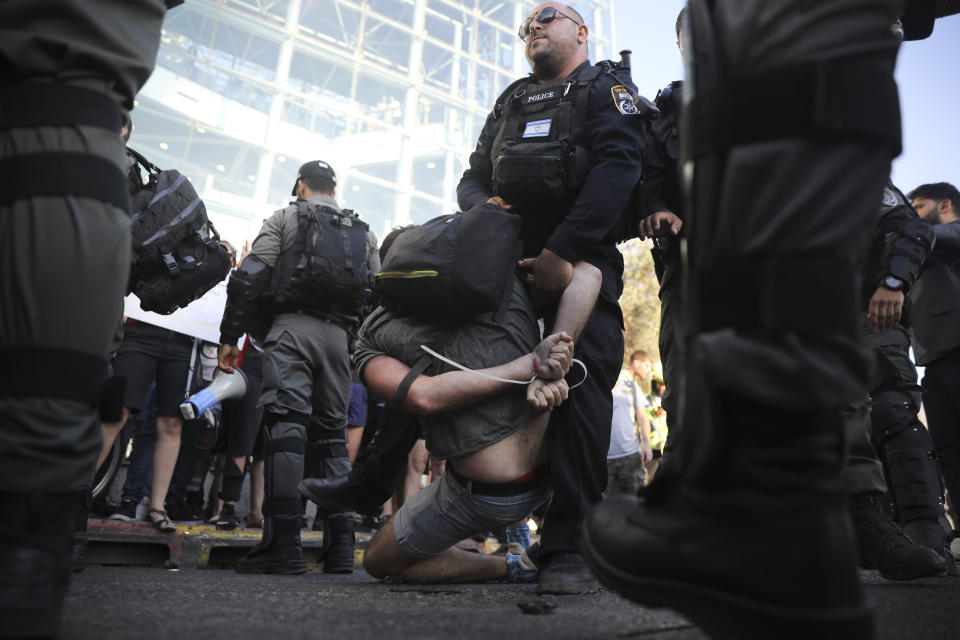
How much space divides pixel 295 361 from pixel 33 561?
245 cm

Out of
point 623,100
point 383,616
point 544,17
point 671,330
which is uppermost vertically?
point 544,17

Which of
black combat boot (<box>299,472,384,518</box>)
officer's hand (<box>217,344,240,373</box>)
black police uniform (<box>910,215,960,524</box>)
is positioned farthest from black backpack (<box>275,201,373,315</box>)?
black police uniform (<box>910,215,960,524</box>)

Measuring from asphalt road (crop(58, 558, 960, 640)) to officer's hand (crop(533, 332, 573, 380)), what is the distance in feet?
2.01

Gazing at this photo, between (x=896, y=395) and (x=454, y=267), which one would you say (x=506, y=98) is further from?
(x=896, y=395)

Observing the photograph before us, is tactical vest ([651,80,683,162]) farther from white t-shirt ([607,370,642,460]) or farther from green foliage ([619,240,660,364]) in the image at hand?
green foliage ([619,240,660,364])

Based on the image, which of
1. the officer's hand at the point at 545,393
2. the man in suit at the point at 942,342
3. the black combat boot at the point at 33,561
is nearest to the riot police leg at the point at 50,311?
the black combat boot at the point at 33,561

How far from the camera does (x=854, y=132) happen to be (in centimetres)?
84

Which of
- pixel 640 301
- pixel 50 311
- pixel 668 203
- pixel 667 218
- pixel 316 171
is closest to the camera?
pixel 50 311

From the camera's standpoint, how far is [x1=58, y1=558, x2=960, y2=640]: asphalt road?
3.43 ft

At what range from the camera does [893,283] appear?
2.79m

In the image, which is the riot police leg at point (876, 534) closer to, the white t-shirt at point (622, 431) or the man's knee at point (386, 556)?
the man's knee at point (386, 556)

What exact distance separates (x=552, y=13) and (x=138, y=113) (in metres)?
46.9

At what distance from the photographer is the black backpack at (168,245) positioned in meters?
2.92

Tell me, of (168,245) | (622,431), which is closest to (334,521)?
(168,245)
